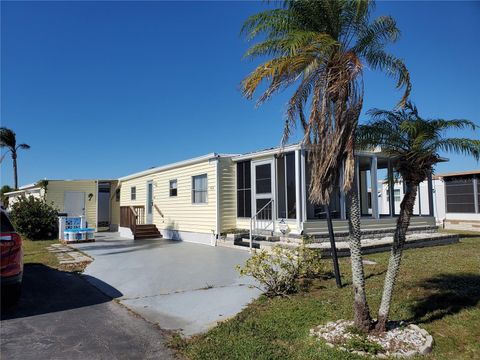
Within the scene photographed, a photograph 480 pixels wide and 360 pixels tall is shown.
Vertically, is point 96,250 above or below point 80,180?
below

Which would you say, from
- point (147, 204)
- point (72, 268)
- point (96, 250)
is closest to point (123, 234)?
point (147, 204)

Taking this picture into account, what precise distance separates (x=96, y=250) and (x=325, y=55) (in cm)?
1094

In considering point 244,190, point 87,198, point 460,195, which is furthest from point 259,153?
point 460,195

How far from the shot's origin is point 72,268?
30.6ft

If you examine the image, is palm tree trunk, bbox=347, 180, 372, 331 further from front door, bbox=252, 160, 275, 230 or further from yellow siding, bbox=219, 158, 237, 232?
yellow siding, bbox=219, 158, 237, 232

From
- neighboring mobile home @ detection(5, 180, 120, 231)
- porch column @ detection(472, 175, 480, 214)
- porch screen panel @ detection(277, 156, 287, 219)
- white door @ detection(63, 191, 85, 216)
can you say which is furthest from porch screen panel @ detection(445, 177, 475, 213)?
white door @ detection(63, 191, 85, 216)

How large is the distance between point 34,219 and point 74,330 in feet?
48.9

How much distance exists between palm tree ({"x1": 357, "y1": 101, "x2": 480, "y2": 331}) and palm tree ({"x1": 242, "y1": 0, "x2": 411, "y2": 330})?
295mm

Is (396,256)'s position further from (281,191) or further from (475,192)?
(475,192)

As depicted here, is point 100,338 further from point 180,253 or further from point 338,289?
point 180,253

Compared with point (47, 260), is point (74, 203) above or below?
above

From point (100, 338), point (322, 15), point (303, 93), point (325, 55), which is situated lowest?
point (100, 338)

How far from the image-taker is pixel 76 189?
76.8ft

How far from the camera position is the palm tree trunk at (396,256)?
429 cm
